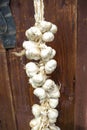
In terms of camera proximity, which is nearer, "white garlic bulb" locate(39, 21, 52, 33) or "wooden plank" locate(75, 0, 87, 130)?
"white garlic bulb" locate(39, 21, 52, 33)

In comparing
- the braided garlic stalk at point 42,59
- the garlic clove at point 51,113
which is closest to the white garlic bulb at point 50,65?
the braided garlic stalk at point 42,59

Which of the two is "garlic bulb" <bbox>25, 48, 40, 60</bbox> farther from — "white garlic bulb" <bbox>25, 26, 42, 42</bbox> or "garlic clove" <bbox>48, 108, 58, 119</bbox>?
"garlic clove" <bbox>48, 108, 58, 119</bbox>

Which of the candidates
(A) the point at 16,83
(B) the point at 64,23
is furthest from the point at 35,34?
(A) the point at 16,83

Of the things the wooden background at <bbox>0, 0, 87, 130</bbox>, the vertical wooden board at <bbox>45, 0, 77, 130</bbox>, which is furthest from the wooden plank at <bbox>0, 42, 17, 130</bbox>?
the vertical wooden board at <bbox>45, 0, 77, 130</bbox>

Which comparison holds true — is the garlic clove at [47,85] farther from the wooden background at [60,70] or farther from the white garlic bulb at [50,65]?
the wooden background at [60,70]

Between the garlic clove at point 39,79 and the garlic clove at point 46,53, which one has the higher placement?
the garlic clove at point 46,53

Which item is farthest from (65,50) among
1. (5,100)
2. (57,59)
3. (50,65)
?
(5,100)
